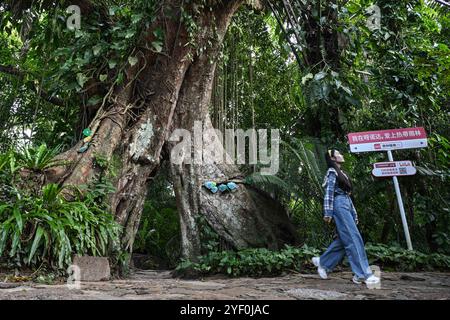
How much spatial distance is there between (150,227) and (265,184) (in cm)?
285

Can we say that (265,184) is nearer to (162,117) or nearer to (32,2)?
(162,117)

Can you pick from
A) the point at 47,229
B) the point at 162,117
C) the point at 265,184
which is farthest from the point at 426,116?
the point at 47,229

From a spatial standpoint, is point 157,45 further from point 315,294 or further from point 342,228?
point 315,294

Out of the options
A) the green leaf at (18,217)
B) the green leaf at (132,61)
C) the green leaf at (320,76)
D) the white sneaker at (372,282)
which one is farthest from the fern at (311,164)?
the green leaf at (18,217)

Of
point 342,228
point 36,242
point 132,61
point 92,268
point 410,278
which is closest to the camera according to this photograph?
point 36,242

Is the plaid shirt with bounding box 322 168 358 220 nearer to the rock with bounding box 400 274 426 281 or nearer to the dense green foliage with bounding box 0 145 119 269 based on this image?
the rock with bounding box 400 274 426 281

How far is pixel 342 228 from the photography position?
12.3ft

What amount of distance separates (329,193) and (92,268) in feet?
8.28

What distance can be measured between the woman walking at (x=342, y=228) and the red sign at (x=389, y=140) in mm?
1385

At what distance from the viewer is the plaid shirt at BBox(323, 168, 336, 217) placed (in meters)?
3.81

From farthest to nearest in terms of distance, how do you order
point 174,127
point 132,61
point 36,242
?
point 174,127
point 132,61
point 36,242

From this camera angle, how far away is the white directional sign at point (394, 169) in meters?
5.03

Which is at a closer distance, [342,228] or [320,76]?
[342,228]

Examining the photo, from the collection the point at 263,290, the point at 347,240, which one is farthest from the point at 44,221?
the point at 347,240
